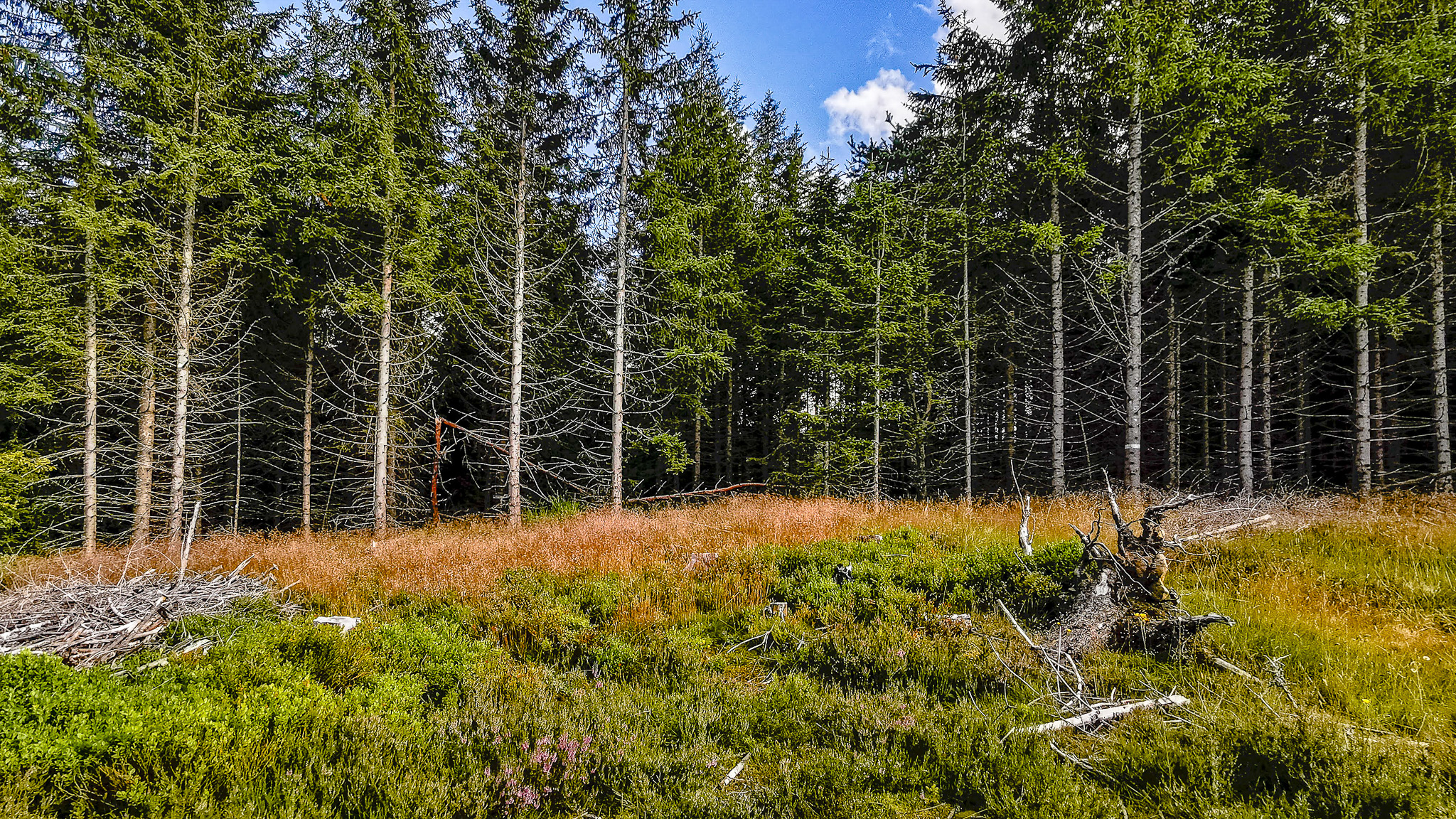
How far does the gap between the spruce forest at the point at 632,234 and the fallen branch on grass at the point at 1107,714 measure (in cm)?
959

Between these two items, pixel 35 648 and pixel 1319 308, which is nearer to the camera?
pixel 35 648

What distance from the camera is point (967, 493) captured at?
50.4ft

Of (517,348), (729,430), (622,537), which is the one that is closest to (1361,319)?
(622,537)

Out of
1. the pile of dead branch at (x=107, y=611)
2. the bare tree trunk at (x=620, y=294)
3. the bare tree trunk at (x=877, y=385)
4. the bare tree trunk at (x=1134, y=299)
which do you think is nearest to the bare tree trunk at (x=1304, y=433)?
the bare tree trunk at (x=1134, y=299)

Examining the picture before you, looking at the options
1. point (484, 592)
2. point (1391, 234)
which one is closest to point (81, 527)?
point (484, 592)

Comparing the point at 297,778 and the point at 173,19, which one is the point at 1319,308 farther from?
the point at 173,19

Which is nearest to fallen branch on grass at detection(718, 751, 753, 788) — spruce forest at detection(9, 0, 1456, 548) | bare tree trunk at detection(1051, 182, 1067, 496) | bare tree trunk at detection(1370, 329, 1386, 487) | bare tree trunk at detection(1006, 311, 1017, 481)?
spruce forest at detection(9, 0, 1456, 548)

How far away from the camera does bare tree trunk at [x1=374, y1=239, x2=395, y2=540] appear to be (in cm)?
1271

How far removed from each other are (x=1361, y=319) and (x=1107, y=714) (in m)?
12.4

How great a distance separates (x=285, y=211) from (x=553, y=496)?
9.46 meters

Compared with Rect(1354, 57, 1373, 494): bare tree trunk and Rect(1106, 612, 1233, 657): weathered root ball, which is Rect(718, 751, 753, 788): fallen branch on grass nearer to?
Rect(1106, 612, 1233, 657): weathered root ball

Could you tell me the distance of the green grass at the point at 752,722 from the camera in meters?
2.79

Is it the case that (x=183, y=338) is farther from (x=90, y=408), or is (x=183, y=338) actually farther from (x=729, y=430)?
(x=729, y=430)

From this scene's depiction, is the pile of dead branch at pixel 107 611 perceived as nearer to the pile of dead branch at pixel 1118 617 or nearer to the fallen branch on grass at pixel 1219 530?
the pile of dead branch at pixel 1118 617
